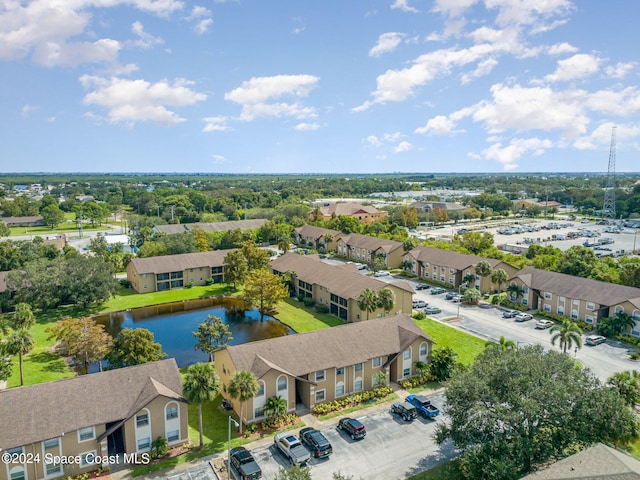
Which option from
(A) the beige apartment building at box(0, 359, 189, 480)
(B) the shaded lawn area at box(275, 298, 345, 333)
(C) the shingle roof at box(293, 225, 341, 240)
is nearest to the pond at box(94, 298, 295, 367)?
(B) the shaded lawn area at box(275, 298, 345, 333)

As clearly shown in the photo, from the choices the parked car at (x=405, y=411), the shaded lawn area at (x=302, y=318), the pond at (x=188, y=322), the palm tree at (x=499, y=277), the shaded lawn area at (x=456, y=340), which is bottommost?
the pond at (x=188, y=322)

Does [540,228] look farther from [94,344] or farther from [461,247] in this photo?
[94,344]

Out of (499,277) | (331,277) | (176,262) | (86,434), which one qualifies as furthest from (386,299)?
(176,262)

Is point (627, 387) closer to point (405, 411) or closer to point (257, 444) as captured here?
point (405, 411)

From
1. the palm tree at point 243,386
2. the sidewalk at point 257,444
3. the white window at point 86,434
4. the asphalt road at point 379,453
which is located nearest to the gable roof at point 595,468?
the asphalt road at point 379,453

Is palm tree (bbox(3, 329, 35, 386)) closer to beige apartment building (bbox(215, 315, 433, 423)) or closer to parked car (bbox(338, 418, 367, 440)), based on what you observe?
beige apartment building (bbox(215, 315, 433, 423))

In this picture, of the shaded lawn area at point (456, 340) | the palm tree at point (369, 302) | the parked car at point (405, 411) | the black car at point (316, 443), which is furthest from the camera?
the palm tree at point (369, 302)

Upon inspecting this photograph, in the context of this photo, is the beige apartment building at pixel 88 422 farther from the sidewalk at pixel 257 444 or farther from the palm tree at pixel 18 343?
the palm tree at pixel 18 343
